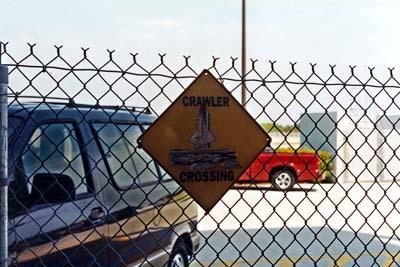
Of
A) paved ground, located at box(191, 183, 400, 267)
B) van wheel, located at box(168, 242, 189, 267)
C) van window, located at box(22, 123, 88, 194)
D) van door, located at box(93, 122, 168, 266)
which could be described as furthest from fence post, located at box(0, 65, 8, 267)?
van wheel, located at box(168, 242, 189, 267)

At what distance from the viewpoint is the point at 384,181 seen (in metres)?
18.5

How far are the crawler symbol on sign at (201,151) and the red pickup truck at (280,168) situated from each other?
0.19m

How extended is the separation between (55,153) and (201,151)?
1399mm

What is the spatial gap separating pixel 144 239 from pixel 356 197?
11389mm

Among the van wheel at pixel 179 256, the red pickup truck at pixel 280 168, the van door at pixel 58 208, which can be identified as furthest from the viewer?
the van wheel at pixel 179 256

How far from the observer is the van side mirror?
9.16ft

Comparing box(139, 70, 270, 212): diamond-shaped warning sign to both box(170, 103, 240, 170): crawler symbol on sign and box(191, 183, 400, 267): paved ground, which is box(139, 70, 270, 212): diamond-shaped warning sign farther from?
box(191, 183, 400, 267): paved ground

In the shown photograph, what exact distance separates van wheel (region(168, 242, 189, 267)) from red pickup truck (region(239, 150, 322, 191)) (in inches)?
34.0

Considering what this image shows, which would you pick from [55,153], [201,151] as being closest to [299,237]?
[55,153]

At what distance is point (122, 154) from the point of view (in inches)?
149

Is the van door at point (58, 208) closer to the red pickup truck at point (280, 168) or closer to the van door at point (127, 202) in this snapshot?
the van door at point (127, 202)

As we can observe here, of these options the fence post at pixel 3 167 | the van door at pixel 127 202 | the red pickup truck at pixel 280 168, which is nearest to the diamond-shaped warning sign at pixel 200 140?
the red pickup truck at pixel 280 168

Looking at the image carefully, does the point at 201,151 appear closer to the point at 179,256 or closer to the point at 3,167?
the point at 3,167

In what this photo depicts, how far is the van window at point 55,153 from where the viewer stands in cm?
291
